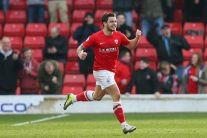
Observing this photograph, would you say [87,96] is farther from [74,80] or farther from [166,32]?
[74,80]

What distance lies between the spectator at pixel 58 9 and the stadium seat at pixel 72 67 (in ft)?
5.61

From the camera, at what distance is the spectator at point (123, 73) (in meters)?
19.6

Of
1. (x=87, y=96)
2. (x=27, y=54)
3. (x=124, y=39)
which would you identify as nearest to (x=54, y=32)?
(x=27, y=54)

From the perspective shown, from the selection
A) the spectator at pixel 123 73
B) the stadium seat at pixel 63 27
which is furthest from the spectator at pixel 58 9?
the spectator at pixel 123 73

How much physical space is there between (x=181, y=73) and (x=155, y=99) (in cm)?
213

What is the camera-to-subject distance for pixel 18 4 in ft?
81.0

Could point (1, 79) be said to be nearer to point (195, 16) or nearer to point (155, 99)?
point (155, 99)

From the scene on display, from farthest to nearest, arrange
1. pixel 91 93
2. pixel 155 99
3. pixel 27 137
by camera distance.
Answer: pixel 155 99, pixel 91 93, pixel 27 137

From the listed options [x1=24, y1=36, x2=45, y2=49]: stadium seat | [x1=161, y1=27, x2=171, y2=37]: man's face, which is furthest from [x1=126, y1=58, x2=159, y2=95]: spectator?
[x1=24, y1=36, x2=45, y2=49]: stadium seat

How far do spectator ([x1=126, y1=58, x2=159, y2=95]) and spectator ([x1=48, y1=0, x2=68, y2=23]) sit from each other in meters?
4.37

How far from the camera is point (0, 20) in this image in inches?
952

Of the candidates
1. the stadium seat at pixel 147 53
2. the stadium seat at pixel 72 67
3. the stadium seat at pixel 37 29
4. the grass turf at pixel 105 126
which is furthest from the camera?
the stadium seat at pixel 37 29

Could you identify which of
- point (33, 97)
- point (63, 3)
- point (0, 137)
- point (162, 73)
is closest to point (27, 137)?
point (0, 137)

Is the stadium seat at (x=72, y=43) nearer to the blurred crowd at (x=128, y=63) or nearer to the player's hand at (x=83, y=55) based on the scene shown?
the blurred crowd at (x=128, y=63)
